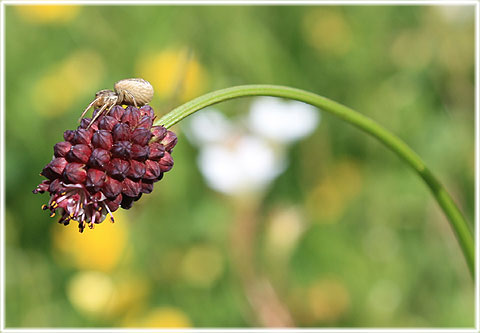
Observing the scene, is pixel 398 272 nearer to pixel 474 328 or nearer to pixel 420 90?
pixel 474 328

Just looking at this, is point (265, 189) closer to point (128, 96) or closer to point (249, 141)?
point (249, 141)

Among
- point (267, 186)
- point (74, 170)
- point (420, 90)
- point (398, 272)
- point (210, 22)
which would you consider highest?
point (210, 22)

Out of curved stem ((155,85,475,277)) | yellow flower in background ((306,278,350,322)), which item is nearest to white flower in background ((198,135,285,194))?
yellow flower in background ((306,278,350,322))

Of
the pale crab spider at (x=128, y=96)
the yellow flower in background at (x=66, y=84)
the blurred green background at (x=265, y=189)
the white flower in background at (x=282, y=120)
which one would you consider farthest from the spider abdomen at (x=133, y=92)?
the yellow flower in background at (x=66, y=84)

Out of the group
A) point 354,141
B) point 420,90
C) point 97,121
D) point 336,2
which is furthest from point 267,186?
point 97,121

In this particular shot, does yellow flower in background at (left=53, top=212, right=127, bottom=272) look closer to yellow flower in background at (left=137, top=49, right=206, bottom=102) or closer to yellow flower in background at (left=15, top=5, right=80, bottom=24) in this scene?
yellow flower in background at (left=137, top=49, right=206, bottom=102)

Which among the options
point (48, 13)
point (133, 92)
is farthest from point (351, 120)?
point (48, 13)
